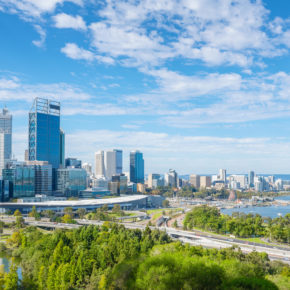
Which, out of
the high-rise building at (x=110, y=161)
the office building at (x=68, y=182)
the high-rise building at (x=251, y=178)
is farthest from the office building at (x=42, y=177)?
the high-rise building at (x=251, y=178)

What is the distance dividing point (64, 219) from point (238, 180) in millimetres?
119261

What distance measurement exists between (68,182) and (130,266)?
52660 mm

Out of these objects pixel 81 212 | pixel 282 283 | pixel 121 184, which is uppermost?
pixel 121 184

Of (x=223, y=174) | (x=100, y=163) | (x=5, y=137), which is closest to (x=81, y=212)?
(x=5, y=137)

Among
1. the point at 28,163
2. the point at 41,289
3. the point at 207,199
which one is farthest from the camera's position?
the point at 207,199

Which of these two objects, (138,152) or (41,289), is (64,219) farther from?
(138,152)

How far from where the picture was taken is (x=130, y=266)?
536 inches

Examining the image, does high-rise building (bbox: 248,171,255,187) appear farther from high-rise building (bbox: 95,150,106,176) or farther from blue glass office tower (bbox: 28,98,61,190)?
blue glass office tower (bbox: 28,98,61,190)

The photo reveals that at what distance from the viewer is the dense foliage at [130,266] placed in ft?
38.8

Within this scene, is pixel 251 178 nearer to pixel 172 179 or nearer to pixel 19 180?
pixel 172 179

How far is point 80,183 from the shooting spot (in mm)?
66125

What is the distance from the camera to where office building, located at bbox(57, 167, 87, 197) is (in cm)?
6412

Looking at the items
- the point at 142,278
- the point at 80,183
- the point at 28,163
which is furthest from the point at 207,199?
the point at 142,278

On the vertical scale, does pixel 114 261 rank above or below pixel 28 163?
below
